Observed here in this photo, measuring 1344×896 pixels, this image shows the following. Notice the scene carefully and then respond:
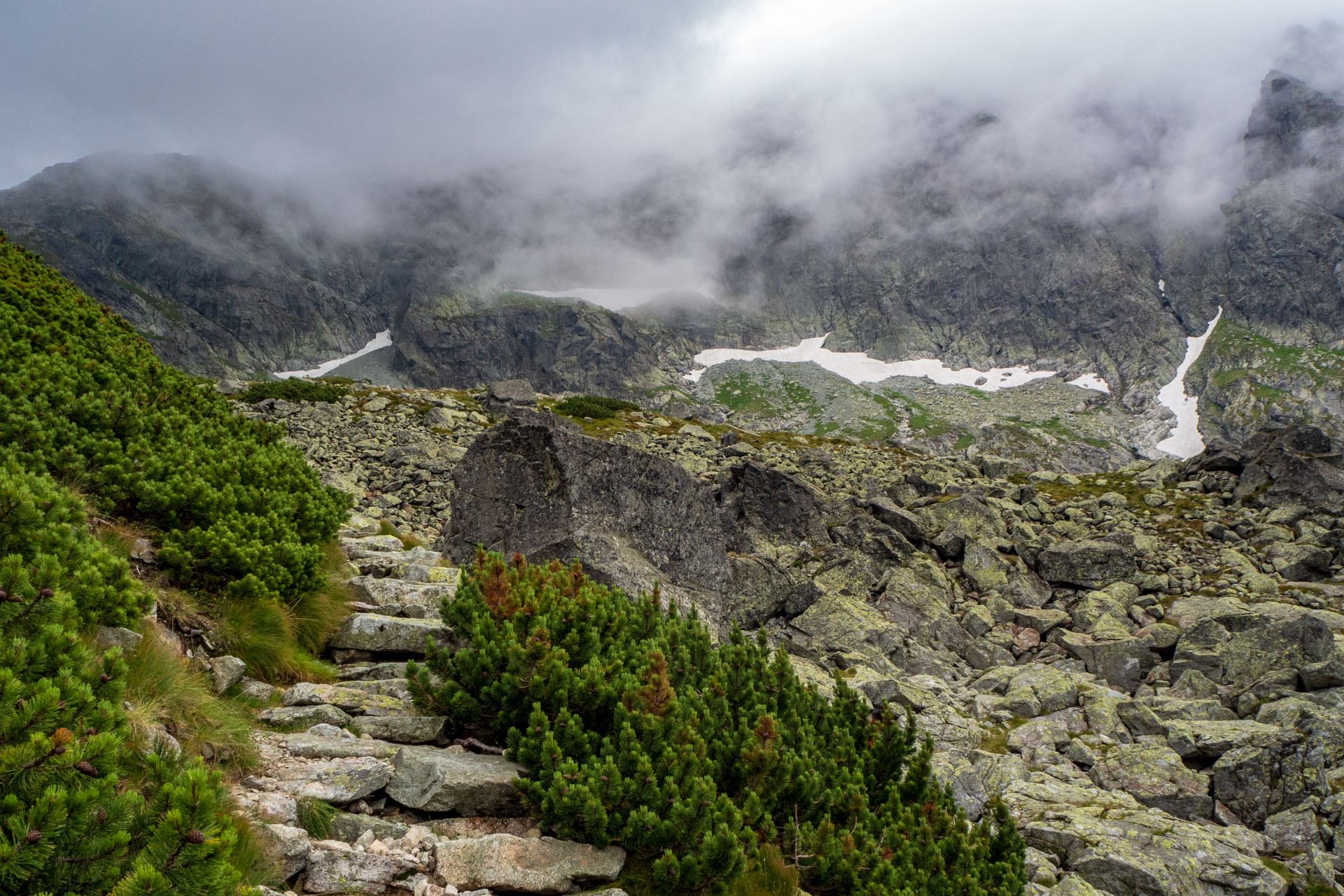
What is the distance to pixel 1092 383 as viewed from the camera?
196 metres

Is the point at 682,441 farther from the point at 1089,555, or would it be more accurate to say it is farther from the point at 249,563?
the point at 249,563

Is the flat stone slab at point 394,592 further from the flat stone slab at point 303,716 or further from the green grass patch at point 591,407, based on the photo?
the green grass patch at point 591,407

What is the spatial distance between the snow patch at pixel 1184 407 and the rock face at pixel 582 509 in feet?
575

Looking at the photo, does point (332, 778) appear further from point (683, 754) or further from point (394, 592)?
point (394, 592)

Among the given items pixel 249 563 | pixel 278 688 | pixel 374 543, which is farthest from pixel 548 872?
pixel 374 543

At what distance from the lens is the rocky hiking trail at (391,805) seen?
4734mm

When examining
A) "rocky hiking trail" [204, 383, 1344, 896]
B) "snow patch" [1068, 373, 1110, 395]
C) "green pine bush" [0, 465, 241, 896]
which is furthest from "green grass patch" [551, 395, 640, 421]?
"snow patch" [1068, 373, 1110, 395]

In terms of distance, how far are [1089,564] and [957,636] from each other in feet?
29.7

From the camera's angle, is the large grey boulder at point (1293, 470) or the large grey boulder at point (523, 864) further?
the large grey boulder at point (1293, 470)

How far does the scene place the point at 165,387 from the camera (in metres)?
12.1

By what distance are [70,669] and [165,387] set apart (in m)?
10.1

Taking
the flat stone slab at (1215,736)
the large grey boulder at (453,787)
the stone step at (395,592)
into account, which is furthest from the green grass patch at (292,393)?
the flat stone slab at (1215,736)

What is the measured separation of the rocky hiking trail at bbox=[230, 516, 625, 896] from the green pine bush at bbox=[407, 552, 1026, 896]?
0.30 metres

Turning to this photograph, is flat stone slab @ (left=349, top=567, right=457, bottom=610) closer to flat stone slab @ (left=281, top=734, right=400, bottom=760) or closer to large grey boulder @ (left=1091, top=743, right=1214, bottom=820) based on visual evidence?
flat stone slab @ (left=281, top=734, right=400, bottom=760)
